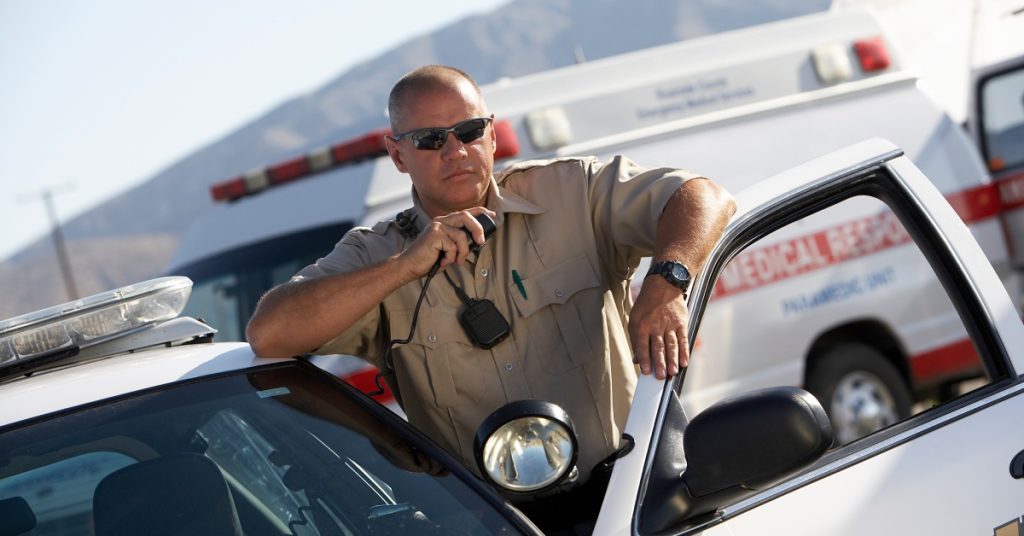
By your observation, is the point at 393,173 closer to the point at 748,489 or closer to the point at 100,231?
the point at 748,489

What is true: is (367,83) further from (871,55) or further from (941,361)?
(941,361)

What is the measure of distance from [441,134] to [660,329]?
82 centimetres

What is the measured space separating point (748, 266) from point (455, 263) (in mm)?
3884

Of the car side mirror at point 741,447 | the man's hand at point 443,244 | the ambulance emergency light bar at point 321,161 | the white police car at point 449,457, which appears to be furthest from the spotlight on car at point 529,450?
the ambulance emergency light bar at point 321,161

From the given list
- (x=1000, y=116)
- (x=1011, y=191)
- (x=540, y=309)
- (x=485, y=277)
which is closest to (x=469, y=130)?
(x=485, y=277)

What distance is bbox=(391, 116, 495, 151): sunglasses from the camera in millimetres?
2938

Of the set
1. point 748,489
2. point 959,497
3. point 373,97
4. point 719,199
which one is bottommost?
point 959,497

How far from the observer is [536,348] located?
283cm

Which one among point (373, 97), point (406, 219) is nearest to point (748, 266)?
point (406, 219)

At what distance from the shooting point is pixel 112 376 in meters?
2.51

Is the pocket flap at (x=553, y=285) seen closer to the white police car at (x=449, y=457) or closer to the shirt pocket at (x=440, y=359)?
the shirt pocket at (x=440, y=359)

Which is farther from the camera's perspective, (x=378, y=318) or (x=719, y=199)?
(x=378, y=318)

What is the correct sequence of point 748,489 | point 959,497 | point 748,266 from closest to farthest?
point 748,489 < point 959,497 < point 748,266

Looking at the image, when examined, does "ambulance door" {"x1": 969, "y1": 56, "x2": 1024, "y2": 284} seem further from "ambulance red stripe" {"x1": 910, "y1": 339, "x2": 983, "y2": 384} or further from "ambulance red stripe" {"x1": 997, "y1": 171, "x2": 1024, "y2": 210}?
"ambulance red stripe" {"x1": 910, "y1": 339, "x2": 983, "y2": 384}
